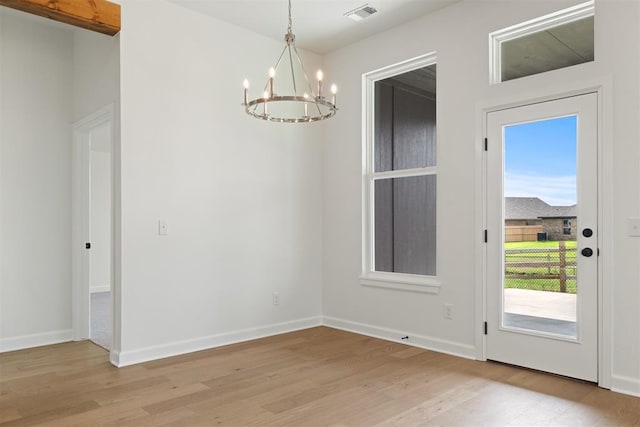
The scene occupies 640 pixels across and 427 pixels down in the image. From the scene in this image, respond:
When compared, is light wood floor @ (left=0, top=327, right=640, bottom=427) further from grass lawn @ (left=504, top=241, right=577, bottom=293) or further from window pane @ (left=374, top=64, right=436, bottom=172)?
window pane @ (left=374, top=64, right=436, bottom=172)

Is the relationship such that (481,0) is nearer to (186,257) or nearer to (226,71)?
(226,71)

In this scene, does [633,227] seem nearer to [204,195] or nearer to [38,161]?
[204,195]

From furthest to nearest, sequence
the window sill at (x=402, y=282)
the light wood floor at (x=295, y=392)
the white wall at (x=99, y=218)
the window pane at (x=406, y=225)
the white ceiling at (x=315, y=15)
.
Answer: the white wall at (x=99, y=218) < the window pane at (x=406, y=225) < the window sill at (x=402, y=282) < the white ceiling at (x=315, y=15) < the light wood floor at (x=295, y=392)

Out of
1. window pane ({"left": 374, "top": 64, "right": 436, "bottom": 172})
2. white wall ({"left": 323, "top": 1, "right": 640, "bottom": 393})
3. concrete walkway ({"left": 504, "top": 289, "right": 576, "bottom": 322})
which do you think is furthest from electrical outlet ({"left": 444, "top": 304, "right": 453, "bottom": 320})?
window pane ({"left": 374, "top": 64, "right": 436, "bottom": 172})

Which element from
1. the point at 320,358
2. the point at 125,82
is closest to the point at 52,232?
the point at 125,82

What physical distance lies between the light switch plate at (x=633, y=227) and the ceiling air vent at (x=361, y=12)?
2.75 metres

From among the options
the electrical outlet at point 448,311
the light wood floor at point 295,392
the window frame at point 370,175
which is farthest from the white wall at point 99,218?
the electrical outlet at point 448,311

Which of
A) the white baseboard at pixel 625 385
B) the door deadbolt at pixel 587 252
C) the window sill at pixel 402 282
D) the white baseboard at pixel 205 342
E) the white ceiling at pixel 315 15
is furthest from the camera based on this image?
the window sill at pixel 402 282

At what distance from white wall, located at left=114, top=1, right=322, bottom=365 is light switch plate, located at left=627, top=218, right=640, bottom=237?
3.11m

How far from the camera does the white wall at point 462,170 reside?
3178 mm

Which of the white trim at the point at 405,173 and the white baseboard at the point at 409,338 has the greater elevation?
the white trim at the point at 405,173

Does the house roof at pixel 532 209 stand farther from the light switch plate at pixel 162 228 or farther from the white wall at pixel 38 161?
the white wall at pixel 38 161

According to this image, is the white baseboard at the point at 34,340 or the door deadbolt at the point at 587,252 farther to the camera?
the white baseboard at the point at 34,340

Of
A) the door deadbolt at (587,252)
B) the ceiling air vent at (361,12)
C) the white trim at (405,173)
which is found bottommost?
the door deadbolt at (587,252)
